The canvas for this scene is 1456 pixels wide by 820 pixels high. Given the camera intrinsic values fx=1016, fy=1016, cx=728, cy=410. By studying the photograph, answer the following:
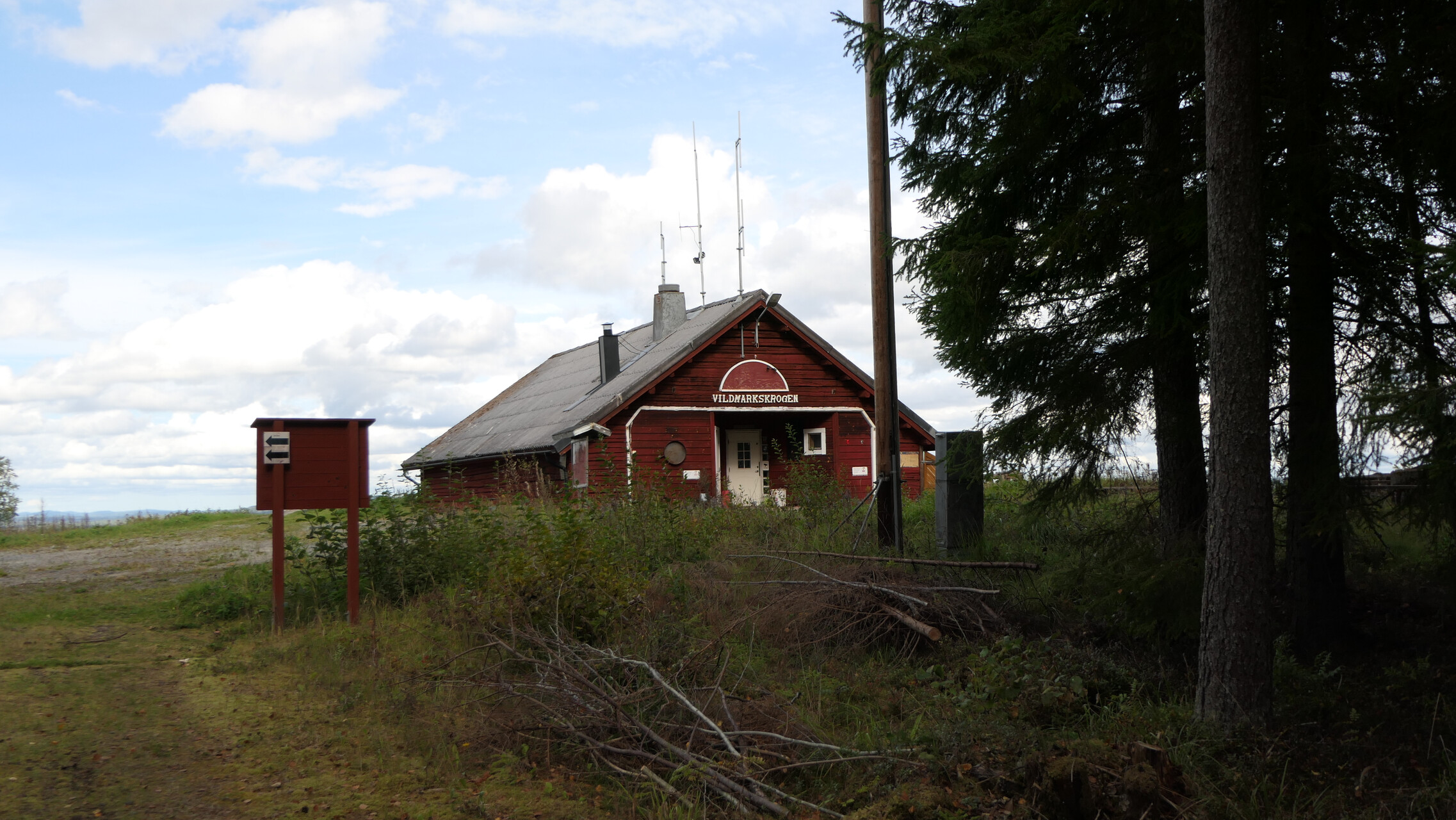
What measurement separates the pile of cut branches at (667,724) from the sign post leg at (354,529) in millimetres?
3023

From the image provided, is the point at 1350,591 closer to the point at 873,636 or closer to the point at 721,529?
the point at 873,636

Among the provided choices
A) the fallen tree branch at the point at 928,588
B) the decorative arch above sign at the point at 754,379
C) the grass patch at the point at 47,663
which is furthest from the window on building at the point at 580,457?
the grass patch at the point at 47,663

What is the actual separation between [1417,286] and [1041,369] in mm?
2783

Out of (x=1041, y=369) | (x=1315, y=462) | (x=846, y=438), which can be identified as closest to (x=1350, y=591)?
(x=1315, y=462)

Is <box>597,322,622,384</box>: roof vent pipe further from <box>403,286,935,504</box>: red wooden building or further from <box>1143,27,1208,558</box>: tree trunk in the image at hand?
<box>1143,27,1208,558</box>: tree trunk

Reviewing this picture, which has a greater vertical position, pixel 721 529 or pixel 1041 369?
pixel 1041 369

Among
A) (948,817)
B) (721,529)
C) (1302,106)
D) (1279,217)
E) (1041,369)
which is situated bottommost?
(948,817)

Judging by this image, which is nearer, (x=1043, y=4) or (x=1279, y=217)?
(x=1279, y=217)

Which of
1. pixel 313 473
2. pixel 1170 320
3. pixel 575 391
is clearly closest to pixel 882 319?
pixel 1170 320

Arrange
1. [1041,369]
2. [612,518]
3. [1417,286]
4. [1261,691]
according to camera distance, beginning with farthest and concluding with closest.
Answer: [612,518]
[1041,369]
[1417,286]
[1261,691]

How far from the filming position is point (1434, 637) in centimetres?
798

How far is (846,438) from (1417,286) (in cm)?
1846

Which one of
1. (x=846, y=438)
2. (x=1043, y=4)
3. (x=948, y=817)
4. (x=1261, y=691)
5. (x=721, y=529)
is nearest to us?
(x=948, y=817)

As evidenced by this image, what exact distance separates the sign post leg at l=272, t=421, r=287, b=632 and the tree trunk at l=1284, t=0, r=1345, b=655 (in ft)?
28.4
